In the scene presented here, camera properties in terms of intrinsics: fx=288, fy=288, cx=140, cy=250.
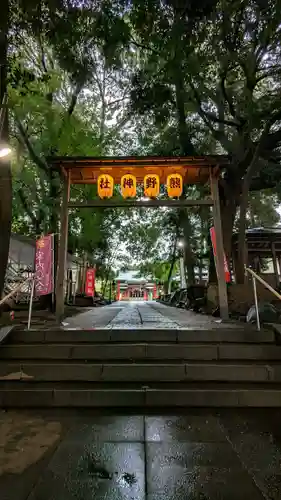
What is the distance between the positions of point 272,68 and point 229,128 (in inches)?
192

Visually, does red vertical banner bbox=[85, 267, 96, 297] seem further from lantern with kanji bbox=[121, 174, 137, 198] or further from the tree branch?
lantern with kanji bbox=[121, 174, 137, 198]

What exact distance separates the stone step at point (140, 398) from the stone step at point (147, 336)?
1.25 metres

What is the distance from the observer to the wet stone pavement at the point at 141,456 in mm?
2379

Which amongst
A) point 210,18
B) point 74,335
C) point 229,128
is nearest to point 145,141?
point 229,128

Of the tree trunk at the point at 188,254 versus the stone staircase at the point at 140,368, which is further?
the tree trunk at the point at 188,254

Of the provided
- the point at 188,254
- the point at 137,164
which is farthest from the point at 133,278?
the point at 137,164

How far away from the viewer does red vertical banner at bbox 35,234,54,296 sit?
7.91 metres

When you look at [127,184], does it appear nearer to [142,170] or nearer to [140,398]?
[142,170]

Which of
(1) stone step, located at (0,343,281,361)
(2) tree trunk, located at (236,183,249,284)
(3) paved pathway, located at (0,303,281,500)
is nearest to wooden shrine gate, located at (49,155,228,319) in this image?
(1) stone step, located at (0,343,281,361)

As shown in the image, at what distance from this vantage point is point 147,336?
5551mm

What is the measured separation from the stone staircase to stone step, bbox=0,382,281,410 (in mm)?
13

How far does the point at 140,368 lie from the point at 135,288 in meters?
50.2

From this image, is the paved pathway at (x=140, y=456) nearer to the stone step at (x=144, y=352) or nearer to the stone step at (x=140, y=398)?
the stone step at (x=140, y=398)

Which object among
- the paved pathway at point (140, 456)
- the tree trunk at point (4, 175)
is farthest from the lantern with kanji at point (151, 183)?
the paved pathway at point (140, 456)
